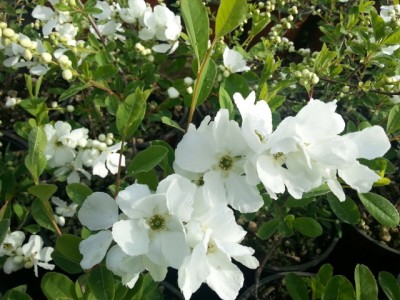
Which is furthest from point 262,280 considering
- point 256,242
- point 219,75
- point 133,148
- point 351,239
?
point 219,75

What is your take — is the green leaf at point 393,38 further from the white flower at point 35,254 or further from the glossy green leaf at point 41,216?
the white flower at point 35,254

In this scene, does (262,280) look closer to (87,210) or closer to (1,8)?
(87,210)

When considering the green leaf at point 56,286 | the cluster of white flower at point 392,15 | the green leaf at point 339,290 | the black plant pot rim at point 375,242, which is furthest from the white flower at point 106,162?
the black plant pot rim at point 375,242

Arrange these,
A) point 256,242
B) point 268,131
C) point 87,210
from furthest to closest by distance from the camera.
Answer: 1. point 256,242
2. point 87,210
3. point 268,131

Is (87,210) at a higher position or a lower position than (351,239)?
higher

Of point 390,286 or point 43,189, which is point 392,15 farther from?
point 43,189

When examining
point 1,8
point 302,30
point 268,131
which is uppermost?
point 268,131

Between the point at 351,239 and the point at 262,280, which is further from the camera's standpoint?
the point at 351,239

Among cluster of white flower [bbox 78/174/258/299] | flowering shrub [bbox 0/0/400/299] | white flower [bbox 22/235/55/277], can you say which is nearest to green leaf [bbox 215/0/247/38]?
flowering shrub [bbox 0/0/400/299]
